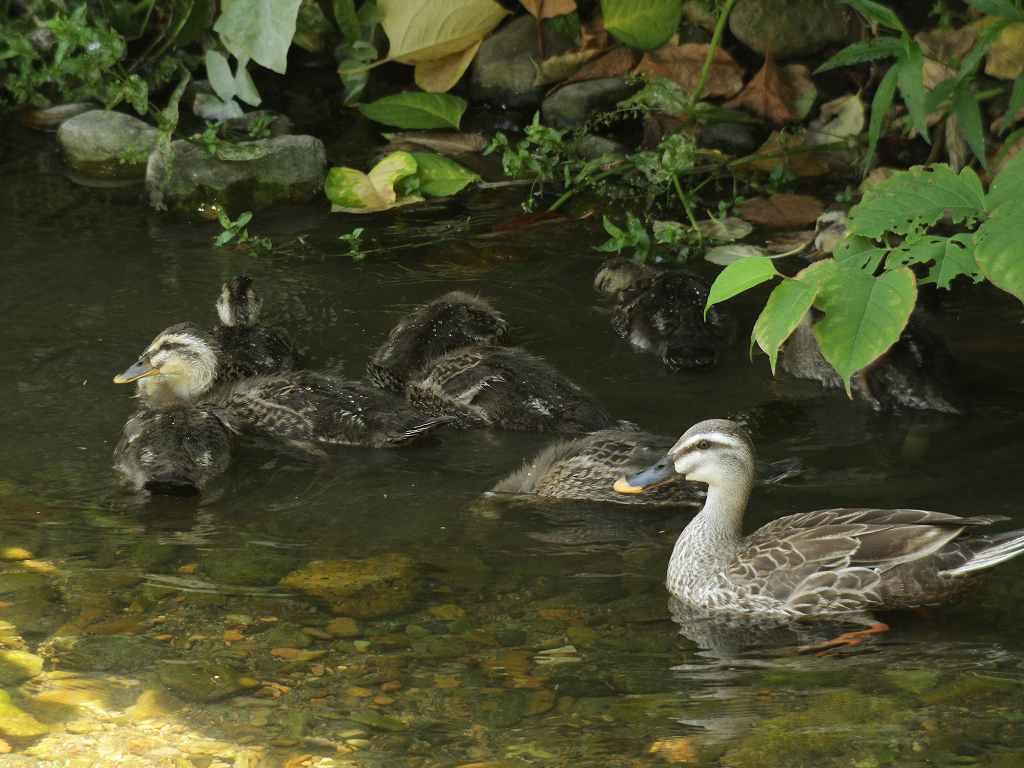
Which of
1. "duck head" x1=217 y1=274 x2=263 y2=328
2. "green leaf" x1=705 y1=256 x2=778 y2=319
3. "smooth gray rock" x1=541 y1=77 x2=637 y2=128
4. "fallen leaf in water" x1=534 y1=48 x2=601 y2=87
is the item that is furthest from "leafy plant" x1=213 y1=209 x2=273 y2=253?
"green leaf" x1=705 y1=256 x2=778 y2=319

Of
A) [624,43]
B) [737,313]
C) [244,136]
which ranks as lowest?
[737,313]

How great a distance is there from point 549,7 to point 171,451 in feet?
17.7

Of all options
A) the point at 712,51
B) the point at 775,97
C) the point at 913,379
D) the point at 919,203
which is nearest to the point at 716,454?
the point at 919,203

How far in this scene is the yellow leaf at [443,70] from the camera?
1027 centimetres

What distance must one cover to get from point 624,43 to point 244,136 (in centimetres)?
262

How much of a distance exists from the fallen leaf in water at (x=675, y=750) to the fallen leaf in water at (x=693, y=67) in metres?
6.44

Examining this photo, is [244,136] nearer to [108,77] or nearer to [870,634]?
[108,77]

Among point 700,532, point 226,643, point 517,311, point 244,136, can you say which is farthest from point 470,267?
point 226,643

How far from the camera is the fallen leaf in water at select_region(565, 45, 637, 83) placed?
33.5ft

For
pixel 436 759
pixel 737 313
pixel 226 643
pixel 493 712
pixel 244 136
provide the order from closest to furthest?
pixel 436 759 < pixel 493 712 < pixel 226 643 < pixel 737 313 < pixel 244 136

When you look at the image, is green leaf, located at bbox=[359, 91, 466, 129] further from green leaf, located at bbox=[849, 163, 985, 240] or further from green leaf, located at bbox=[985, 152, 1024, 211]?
green leaf, located at bbox=[985, 152, 1024, 211]

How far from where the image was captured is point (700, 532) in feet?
17.1

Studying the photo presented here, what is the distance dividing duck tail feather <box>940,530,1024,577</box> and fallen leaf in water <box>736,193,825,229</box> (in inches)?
161

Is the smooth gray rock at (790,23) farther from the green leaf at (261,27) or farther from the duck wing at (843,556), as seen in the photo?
the duck wing at (843,556)
